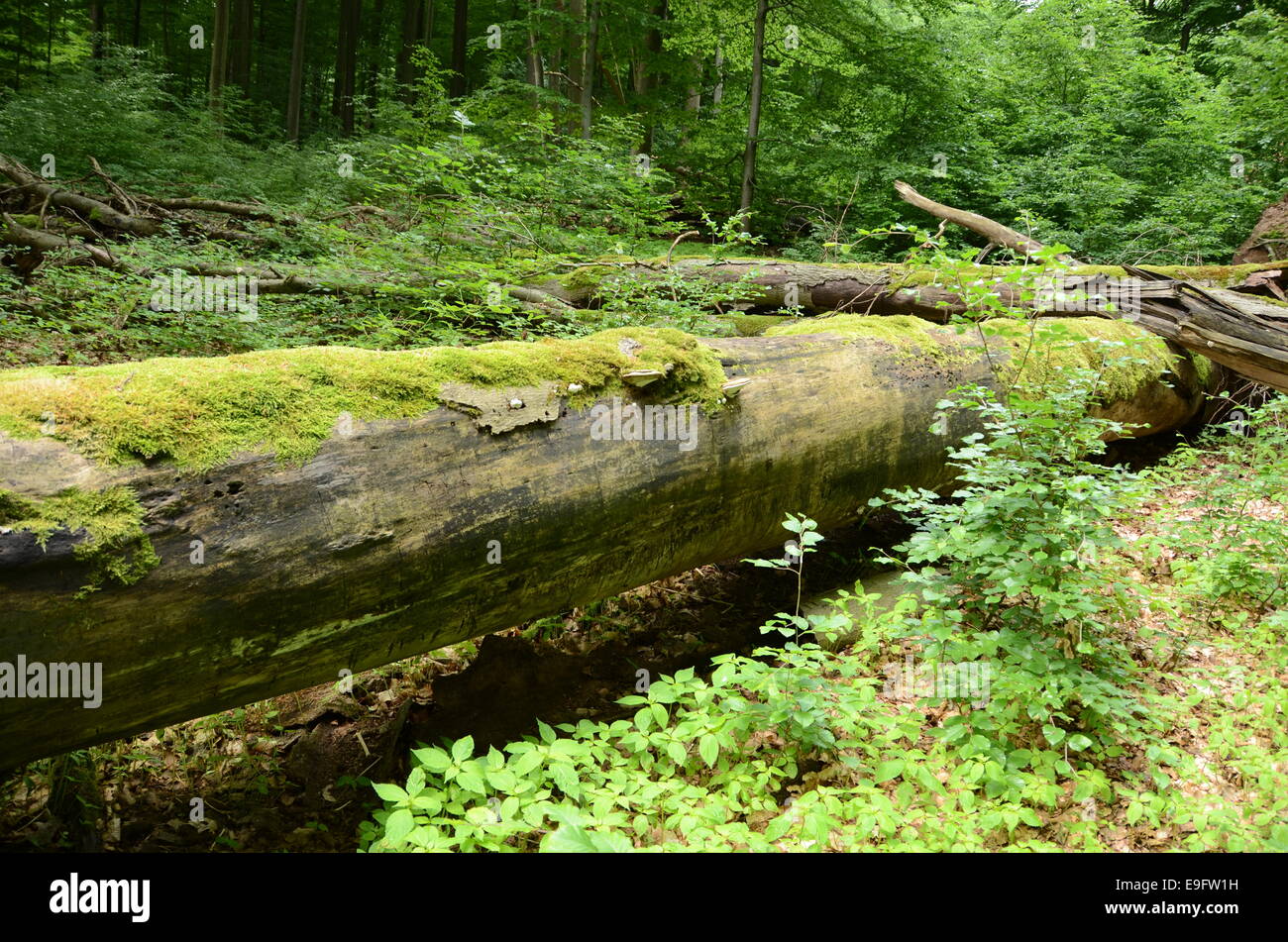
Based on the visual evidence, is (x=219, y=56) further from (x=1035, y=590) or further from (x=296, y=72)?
(x=1035, y=590)

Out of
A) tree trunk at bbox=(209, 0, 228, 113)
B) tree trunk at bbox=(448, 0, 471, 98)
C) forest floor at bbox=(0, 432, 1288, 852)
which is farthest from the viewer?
tree trunk at bbox=(448, 0, 471, 98)

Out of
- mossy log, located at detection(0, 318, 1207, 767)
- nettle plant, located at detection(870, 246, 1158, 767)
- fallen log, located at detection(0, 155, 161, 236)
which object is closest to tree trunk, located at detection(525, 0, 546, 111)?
fallen log, located at detection(0, 155, 161, 236)

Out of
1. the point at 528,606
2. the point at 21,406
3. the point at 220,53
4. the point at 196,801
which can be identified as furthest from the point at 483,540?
the point at 220,53

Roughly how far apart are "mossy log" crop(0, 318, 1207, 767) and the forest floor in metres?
0.81

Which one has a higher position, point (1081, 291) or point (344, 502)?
point (1081, 291)

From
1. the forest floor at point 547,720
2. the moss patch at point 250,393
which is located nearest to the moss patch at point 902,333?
the forest floor at point 547,720

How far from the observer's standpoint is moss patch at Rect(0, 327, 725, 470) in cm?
217

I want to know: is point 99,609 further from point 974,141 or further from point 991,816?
point 974,141

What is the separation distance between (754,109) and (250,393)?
9.04 meters

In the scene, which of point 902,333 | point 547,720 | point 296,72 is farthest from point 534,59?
point 547,720

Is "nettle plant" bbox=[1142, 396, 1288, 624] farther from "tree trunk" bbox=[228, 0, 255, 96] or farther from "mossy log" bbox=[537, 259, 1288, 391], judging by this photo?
"tree trunk" bbox=[228, 0, 255, 96]

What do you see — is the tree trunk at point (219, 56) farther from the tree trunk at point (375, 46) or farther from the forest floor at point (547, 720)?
the forest floor at point (547, 720)

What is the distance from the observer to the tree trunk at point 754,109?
937 centimetres

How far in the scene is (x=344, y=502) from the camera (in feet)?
8.02
